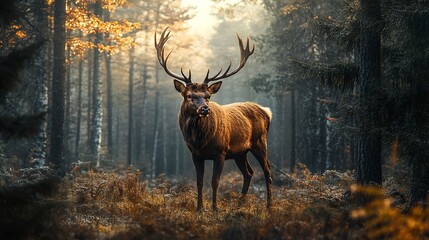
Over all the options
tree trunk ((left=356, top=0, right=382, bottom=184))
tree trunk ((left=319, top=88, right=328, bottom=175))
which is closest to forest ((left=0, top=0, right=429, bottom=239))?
tree trunk ((left=356, top=0, right=382, bottom=184))

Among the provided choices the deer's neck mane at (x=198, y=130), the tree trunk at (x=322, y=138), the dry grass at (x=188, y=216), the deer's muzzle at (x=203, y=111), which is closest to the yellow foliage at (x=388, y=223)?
the dry grass at (x=188, y=216)

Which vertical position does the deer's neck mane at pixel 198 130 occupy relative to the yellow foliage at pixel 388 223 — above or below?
above

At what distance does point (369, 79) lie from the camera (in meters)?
9.00

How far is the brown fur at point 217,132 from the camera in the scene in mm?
10805

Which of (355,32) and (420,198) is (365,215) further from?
(355,32)

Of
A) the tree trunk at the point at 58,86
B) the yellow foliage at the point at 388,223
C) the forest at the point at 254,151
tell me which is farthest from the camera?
the tree trunk at the point at 58,86

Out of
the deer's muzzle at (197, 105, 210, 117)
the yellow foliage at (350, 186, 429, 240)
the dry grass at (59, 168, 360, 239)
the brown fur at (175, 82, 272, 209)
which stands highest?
the deer's muzzle at (197, 105, 210, 117)

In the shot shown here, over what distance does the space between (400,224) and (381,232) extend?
0.39 m

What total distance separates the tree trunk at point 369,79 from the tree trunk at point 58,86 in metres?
9.96

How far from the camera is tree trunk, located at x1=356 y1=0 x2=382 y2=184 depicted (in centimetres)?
893

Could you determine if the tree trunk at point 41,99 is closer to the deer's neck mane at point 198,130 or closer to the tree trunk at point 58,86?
the tree trunk at point 58,86

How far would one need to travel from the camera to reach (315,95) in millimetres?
24562

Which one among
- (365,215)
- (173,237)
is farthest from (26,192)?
(365,215)

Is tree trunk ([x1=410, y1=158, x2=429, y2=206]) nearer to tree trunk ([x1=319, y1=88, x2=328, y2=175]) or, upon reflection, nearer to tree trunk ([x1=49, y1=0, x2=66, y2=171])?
tree trunk ([x1=49, y1=0, x2=66, y2=171])
